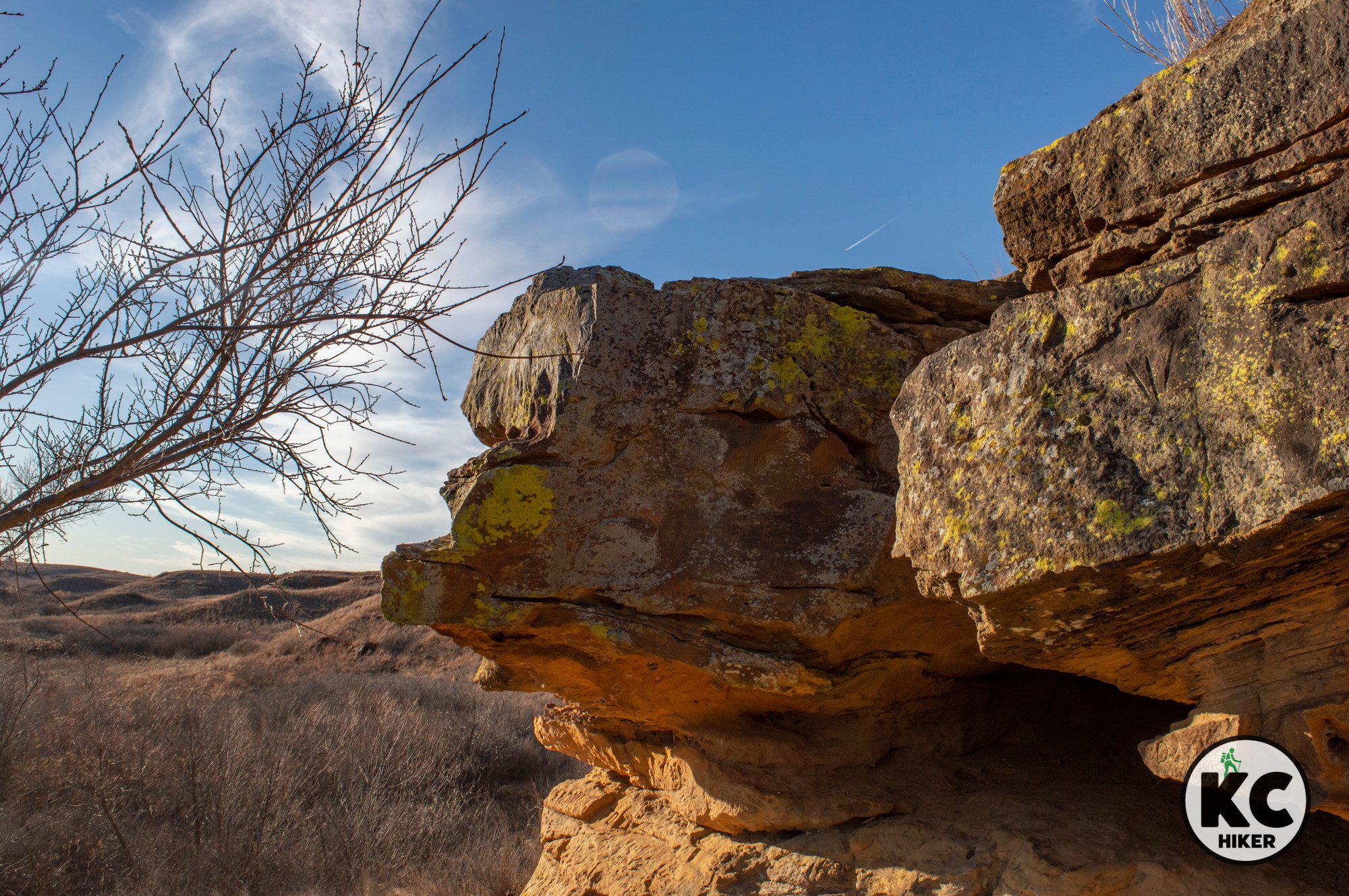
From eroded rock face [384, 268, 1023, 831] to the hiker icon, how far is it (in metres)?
→ 1.45

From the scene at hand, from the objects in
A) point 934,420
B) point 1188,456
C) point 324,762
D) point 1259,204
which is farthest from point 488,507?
point 324,762

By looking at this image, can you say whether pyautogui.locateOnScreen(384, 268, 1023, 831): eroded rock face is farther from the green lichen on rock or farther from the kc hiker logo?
the kc hiker logo

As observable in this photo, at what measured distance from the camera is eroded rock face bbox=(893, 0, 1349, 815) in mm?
2260

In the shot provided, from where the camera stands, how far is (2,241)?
3459mm

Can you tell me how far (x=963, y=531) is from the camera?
9.34ft

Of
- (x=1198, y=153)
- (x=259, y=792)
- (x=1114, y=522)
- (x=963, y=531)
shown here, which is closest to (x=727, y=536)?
(x=963, y=531)

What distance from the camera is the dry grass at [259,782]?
7711 mm

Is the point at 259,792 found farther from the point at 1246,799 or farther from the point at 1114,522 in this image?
the point at 1114,522

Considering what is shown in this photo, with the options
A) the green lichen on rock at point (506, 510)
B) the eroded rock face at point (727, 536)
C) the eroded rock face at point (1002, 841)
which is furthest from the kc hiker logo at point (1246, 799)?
the green lichen on rock at point (506, 510)

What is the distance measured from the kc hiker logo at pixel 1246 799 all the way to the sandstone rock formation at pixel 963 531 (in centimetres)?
8

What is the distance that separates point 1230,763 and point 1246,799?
0.19 m

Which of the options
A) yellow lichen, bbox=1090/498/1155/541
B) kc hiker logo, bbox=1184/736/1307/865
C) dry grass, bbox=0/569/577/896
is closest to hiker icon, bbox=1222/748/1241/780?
kc hiker logo, bbox=1184/736/1307/865

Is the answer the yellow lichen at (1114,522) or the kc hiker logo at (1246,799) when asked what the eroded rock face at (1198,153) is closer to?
the yellow lichen at (1114,522)

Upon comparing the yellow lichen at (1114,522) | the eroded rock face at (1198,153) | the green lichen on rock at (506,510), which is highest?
the eroded rock face at (1198,153)
